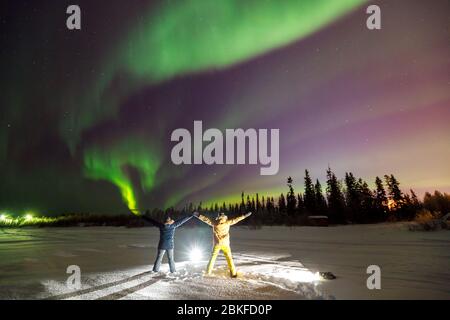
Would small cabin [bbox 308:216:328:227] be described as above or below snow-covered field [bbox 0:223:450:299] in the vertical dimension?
below

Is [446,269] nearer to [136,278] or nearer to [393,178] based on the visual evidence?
[136,278]

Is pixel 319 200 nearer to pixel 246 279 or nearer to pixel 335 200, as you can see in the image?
pixel 335 200

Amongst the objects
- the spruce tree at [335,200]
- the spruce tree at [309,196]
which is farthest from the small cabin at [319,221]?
the spruce tree at [309,196]

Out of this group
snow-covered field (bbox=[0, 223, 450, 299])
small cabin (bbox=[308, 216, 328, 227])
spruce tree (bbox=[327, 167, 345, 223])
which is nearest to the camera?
snow-covered field (bbox=[0, 223, 450, 299])

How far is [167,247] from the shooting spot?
8.51 metres

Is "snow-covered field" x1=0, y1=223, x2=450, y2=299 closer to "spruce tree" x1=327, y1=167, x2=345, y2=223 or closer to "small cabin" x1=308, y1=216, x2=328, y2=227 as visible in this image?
"small cabin" x1=308, y1=216, x2=328, y2=227

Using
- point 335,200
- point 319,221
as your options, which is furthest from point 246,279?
point 335,200

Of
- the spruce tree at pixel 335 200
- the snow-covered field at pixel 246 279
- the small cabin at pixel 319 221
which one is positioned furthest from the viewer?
the spruce tree at pixel 335 200

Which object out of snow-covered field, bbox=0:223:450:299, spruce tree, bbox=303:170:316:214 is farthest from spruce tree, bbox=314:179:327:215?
snow-covered field, bbox=0:223:450:299

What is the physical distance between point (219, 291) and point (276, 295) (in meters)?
1.30

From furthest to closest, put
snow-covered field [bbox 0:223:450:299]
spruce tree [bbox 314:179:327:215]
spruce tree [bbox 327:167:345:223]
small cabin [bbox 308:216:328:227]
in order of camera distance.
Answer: spruce tree [bbox 314:179:327:215] < spruce tree [bbox 327:167:345:223] < small cabin [bbox 308:216:328:227] < snow-covered field [bbox 0:223:450:299]

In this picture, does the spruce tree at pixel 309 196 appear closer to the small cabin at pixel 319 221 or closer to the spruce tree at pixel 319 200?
the spruce tree at pixel 319 200

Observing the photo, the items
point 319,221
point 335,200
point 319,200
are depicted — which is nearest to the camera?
point 319,221
